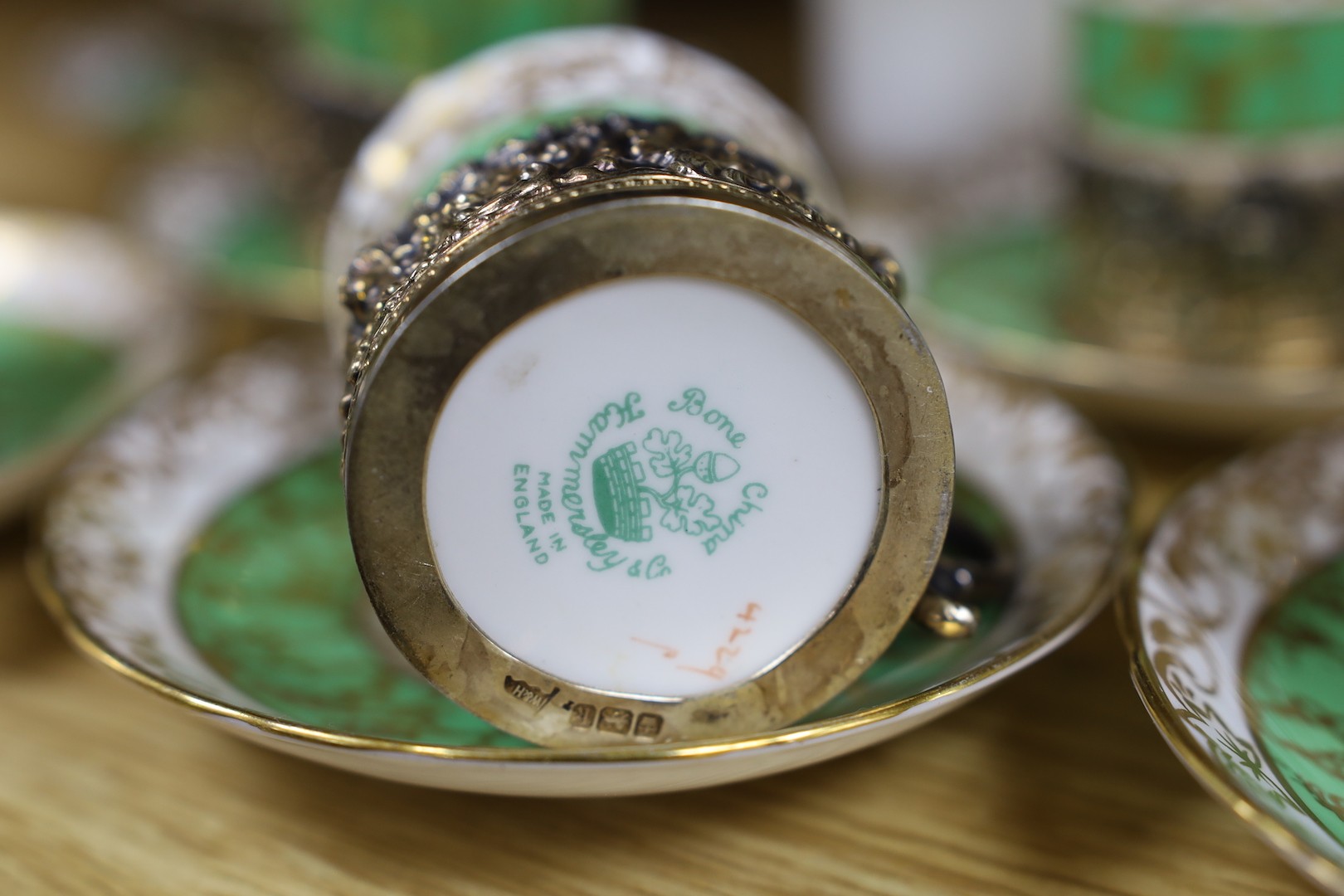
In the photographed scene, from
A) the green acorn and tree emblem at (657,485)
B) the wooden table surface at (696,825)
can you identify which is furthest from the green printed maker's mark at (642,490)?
the wooden table surface at (696,825)

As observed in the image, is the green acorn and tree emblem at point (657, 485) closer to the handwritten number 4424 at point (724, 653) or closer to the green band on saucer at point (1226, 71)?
the handwritten number 4424 at point (724, 653)

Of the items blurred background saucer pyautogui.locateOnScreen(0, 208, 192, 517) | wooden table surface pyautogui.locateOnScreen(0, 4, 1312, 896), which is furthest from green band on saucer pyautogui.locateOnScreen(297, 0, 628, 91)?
wooden table surface pyautogui.locateOnScreen(0, 4, 1312, 896)

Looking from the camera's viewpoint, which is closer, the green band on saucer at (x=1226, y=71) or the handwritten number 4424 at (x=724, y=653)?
the handwritten number 4424 at (x=724, y=653)

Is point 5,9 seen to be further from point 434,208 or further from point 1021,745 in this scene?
point 1021,745

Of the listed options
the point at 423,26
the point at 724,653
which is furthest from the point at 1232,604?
the point at 423,26

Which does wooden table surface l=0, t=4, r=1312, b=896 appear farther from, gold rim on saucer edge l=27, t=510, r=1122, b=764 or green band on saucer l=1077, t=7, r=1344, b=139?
green band on saucer l=1077, t=7, r=1344, b=139
